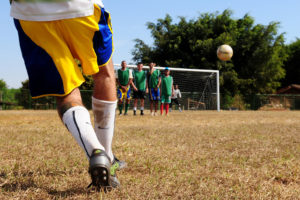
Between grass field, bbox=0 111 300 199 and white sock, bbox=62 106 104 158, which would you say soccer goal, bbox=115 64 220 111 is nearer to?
grass field, bbox=0 111 300 199

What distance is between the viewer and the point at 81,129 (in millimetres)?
1707

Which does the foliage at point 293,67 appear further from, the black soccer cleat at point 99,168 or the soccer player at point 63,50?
the black soccer cleat at point 99,168

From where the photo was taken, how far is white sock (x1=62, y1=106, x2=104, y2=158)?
1.69 metres

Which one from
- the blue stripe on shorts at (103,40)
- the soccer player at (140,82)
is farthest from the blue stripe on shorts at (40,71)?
the soccer player at (140,82)

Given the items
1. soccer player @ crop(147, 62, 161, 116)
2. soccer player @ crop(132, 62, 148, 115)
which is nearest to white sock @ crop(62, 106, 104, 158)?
soccer player @ crop(132, 62, 148, 115)

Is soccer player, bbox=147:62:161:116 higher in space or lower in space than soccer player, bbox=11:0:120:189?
higher

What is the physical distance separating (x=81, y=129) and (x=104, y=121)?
55 centimetres

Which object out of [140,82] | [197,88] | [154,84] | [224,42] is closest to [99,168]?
[140,82]

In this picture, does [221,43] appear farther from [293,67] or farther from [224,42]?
[293,67]

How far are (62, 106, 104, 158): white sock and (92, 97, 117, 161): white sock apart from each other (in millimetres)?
448

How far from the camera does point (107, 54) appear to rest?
2.06 meters

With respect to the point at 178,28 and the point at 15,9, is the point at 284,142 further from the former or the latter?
the point at 178,28

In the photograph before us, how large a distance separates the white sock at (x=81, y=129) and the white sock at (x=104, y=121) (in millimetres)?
448

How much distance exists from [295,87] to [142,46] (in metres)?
21.1
